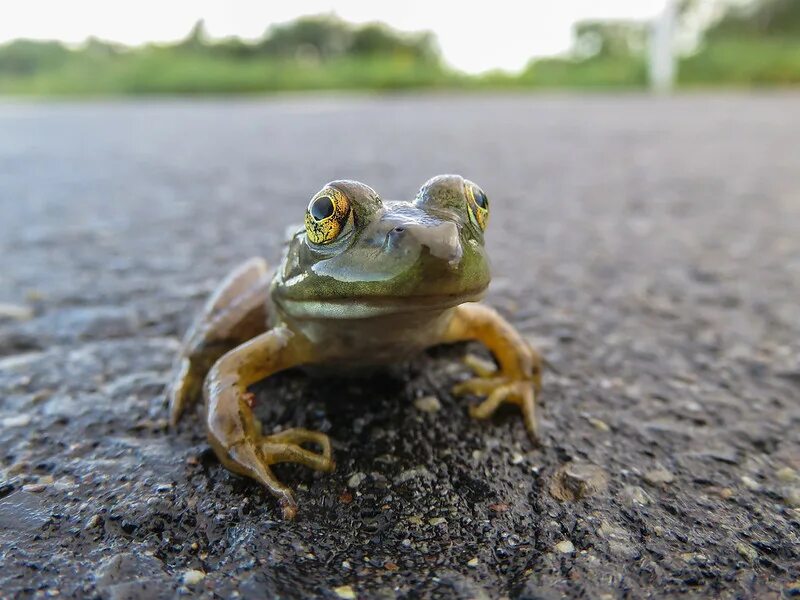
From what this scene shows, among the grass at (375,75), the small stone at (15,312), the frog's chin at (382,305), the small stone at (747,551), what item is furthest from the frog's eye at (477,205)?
the grass at (375,75)

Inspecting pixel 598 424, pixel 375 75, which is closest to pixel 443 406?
pixel 598 424

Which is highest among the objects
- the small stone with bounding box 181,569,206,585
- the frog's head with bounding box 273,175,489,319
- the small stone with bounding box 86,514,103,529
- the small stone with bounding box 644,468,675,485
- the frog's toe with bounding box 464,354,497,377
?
the frog's head with bounding box 273,175,489,319

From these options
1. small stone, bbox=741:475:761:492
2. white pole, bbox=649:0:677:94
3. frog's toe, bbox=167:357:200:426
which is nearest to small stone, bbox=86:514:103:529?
frog's toe, bbox=167:357:200:426

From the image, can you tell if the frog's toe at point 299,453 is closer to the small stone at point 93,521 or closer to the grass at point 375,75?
the small stone at point 93,521

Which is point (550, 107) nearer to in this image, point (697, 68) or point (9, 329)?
point (697, 68)

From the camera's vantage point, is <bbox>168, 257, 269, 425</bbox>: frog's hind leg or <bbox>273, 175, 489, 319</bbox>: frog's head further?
<bbox>168, 257, 269, 425</bbox>: frog's hind leg

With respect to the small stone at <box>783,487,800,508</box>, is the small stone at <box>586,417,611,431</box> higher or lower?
higher

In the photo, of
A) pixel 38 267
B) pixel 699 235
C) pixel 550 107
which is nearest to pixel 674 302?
pixel 699 235

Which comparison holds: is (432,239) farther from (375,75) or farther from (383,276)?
(375,75)

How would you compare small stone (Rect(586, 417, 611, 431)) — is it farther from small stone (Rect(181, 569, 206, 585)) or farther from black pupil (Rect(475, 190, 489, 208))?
small stone (Rect(181, 569, 206, 585))
